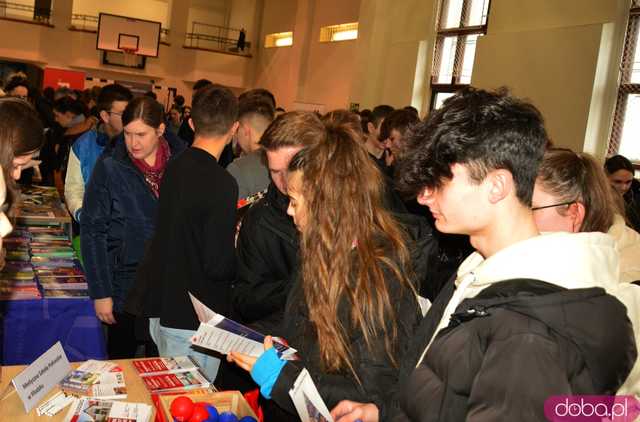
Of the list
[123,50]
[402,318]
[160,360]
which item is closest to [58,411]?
[160,360]

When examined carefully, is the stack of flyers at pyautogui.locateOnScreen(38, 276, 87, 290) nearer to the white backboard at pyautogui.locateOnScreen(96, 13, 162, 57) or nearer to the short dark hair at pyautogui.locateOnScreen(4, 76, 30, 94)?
the short dark hair at pyautogui.locateOnScreen(4, 76, 30, 94)

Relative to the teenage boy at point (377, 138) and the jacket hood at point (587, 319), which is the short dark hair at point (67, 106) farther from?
the jacket hood at point (587, 319)

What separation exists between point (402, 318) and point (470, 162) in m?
0.59

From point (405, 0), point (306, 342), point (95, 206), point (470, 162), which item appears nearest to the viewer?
point (470, 162)

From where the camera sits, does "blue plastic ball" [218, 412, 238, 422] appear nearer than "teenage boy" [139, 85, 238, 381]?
Yes

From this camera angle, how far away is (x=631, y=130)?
23.2ft

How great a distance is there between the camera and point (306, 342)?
1.74 metres

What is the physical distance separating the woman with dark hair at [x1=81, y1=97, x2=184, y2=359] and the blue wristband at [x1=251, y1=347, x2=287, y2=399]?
55.5 inches

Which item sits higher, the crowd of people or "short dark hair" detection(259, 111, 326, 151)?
"short dark hair" detection(259, 111, 326, 151)

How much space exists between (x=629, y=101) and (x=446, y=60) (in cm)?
380

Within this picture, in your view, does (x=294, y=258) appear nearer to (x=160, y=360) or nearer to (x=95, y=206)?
(x=160, y=360)

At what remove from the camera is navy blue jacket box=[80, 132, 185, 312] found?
2.85 m

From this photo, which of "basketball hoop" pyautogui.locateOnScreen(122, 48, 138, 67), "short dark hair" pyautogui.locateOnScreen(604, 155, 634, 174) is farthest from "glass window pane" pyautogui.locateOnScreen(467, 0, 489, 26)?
"basketball hoop" pyautogui.locateOnScreen(122, 48, 138, 67)

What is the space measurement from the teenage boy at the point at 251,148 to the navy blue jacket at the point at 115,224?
0.65 metres
